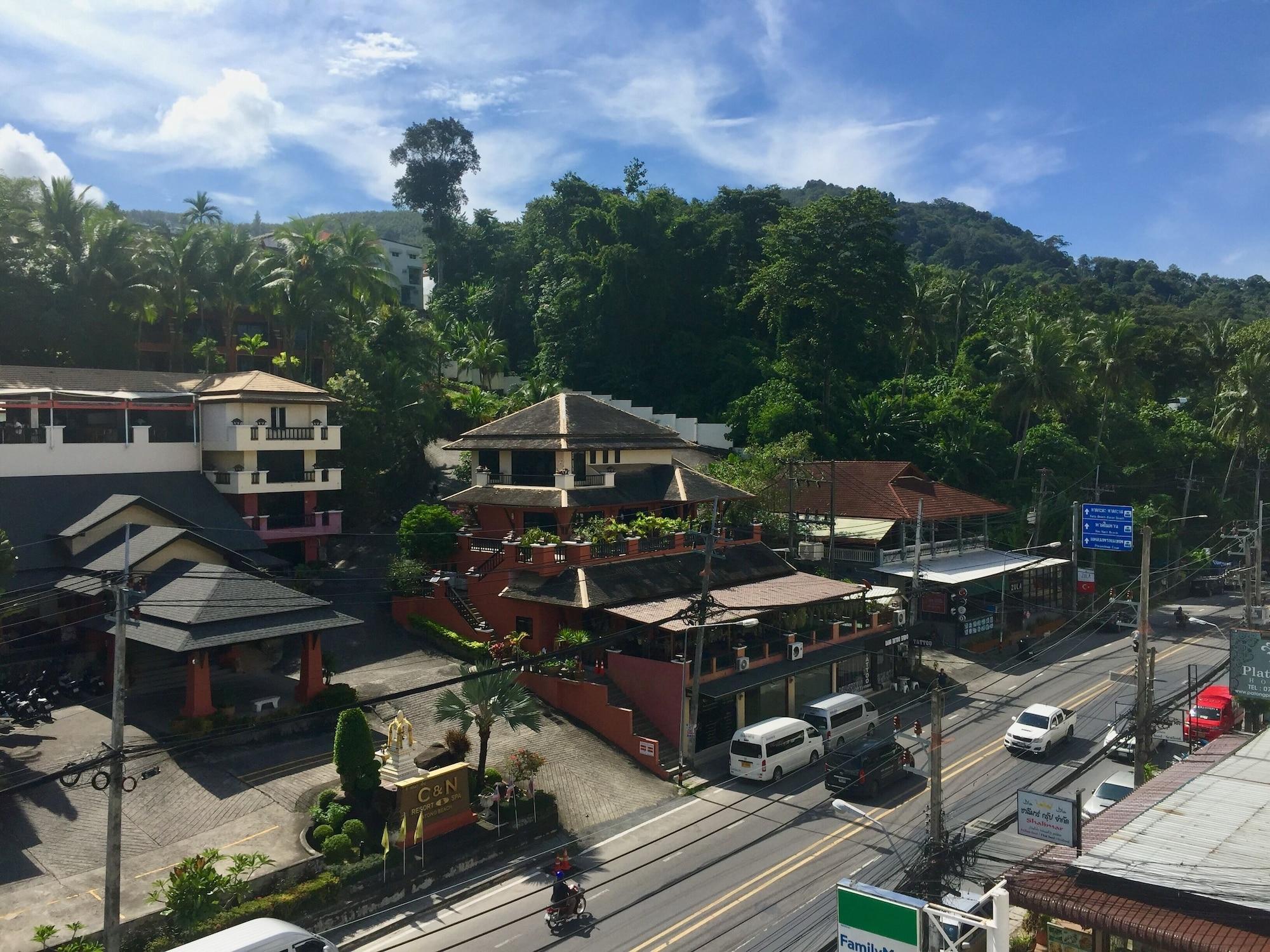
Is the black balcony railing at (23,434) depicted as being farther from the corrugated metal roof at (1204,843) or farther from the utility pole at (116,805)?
the corrugated metal roof at (1204,843)

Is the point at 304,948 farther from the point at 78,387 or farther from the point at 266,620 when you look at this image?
the point at 78,387

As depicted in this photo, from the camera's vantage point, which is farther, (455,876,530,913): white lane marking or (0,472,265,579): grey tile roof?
(0,472,265,579): grey tile roof

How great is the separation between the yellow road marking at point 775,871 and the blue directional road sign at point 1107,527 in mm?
18852

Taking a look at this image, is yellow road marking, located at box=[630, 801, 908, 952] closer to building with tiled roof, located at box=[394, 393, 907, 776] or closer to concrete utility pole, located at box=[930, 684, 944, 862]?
concrete utility pole, located at box=[930, 684, 944, 862]

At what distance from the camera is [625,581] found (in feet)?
112

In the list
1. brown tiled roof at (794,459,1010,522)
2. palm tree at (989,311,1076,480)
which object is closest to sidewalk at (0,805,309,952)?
brown tiled roof at (794,459,1010,522)

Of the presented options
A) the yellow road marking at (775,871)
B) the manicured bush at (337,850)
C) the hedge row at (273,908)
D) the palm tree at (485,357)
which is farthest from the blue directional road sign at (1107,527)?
the palm tree at (485,357)

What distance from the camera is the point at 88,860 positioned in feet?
66.8

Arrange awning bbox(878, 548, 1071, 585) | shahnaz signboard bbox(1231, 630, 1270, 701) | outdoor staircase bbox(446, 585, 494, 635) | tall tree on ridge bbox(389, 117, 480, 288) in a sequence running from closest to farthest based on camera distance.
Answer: shahnaz signboard bbox(1231, 630, 1270, 701) < outdoor staircase bbox(446, 585, 494, 635) < awning bbox(878, 548, 1071, 585) < tall tree on ridge bbox(389, 117, 480, 288)

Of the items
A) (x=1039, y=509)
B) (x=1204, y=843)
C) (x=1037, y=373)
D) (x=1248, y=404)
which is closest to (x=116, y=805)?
(x=1204, y=843)

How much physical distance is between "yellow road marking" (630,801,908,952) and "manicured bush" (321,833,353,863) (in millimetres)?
6540

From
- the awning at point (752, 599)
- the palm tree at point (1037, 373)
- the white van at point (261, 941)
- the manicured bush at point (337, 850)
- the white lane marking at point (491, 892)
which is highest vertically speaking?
the palm tree at point (1037, 373)

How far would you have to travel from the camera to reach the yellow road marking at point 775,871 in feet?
65.9

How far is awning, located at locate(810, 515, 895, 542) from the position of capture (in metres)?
46.1
